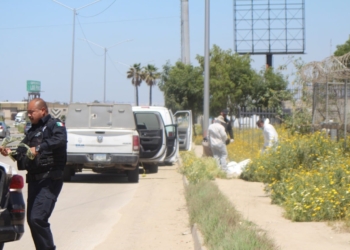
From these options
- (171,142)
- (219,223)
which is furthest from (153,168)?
(219,223)

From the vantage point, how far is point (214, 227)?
8.20 meters

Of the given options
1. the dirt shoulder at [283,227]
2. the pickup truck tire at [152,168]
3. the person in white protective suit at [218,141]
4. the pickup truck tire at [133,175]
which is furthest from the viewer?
the pickup truck tire at [152,168]

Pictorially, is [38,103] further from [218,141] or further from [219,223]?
[218,141]

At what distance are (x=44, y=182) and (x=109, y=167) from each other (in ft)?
31.1

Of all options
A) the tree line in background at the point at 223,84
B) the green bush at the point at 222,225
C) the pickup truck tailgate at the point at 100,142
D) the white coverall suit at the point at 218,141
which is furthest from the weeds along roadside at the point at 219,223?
the tree line in background at the point at 223,84

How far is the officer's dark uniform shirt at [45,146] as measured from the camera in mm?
6531

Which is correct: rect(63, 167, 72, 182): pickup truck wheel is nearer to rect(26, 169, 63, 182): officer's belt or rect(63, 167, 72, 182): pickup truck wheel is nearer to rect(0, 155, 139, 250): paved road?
rect(0, 155, 139, 250): paved road

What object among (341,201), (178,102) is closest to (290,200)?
(341,201)

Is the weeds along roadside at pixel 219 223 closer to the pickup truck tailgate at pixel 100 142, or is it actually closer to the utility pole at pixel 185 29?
the pickup truck tailgate at pixel 100 142

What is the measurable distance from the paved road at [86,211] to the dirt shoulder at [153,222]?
0.19 metres

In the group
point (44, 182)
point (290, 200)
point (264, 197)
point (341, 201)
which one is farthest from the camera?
point (264, 197)

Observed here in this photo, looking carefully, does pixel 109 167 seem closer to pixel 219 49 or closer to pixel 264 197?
pixel 264 197

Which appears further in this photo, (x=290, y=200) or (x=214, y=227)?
(x=290, y=200)

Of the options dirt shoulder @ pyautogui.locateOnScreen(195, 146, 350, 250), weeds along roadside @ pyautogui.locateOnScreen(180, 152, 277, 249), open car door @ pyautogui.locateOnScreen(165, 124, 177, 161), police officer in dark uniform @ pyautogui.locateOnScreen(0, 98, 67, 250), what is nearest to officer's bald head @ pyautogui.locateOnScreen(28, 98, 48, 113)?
police officer in dark uniform @ pyautogui.locateOnScreen(0, 98, 67, 250)
